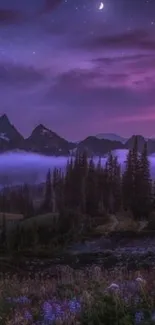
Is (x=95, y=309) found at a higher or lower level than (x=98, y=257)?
higher

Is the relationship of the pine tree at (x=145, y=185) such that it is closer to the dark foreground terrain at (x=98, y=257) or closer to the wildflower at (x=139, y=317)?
the dark foreground terrain at (x=98, y=257)

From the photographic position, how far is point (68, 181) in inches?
4348

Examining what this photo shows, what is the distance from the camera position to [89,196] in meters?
96.8

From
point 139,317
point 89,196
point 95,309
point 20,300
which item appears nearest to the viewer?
point 139,317

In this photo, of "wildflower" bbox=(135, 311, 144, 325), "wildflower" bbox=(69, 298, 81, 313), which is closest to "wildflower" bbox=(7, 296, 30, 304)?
"wildflower" bbox=(69, 298, 81, 313)

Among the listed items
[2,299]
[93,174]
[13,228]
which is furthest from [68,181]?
[2,299]

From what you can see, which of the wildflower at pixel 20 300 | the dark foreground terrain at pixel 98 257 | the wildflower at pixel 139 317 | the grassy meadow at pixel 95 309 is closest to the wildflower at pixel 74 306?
the grassy meadow at pixel 95 309

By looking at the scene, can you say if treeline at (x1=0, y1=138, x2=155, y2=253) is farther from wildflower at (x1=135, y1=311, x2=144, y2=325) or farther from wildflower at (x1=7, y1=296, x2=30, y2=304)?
wildflower at (x1=135, y1=311, x2=144, y2=325)

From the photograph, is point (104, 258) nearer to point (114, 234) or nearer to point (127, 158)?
point (114, 234)

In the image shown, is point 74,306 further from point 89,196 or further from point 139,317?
point 89,196

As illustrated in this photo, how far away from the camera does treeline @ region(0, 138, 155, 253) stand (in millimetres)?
69887

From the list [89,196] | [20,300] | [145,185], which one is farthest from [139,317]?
[89,196]

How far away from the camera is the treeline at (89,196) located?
69887mm

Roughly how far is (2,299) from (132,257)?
124ft
